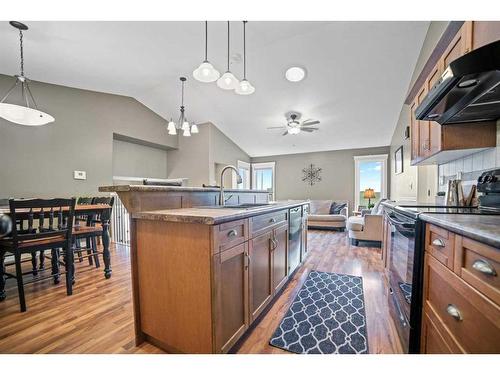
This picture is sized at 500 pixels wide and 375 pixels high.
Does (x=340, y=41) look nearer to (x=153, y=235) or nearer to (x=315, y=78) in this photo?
(x=315, y=78)

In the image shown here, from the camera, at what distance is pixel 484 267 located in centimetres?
67

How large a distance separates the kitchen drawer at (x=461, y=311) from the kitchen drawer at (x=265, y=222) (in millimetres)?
955

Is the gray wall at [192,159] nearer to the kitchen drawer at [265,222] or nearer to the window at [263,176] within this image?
the window at [263,176]

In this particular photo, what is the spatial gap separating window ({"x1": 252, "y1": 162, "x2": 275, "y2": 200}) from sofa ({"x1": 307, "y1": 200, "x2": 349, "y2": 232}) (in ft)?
5.66

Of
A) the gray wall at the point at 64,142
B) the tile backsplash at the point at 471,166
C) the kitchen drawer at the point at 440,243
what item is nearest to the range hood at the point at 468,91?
the tile backsplash at the point at 471,166

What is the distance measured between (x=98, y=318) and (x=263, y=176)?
608 cm

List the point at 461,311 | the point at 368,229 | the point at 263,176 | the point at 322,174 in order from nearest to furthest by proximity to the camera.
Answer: the point at 461,311, the point at 368,229, the point at 322,174, the point at 263,176

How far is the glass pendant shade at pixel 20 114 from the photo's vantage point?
2.22 m

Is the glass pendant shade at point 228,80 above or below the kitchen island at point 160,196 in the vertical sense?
above

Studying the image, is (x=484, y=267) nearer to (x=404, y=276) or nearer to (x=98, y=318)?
(x=404, y=276)

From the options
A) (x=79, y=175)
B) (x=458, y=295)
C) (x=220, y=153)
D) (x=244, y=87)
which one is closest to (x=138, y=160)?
(x=79, y=175)

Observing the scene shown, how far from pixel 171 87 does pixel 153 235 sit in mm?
3910

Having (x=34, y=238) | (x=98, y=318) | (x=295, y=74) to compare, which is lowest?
(x=98, y=318)

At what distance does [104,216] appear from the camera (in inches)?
100
